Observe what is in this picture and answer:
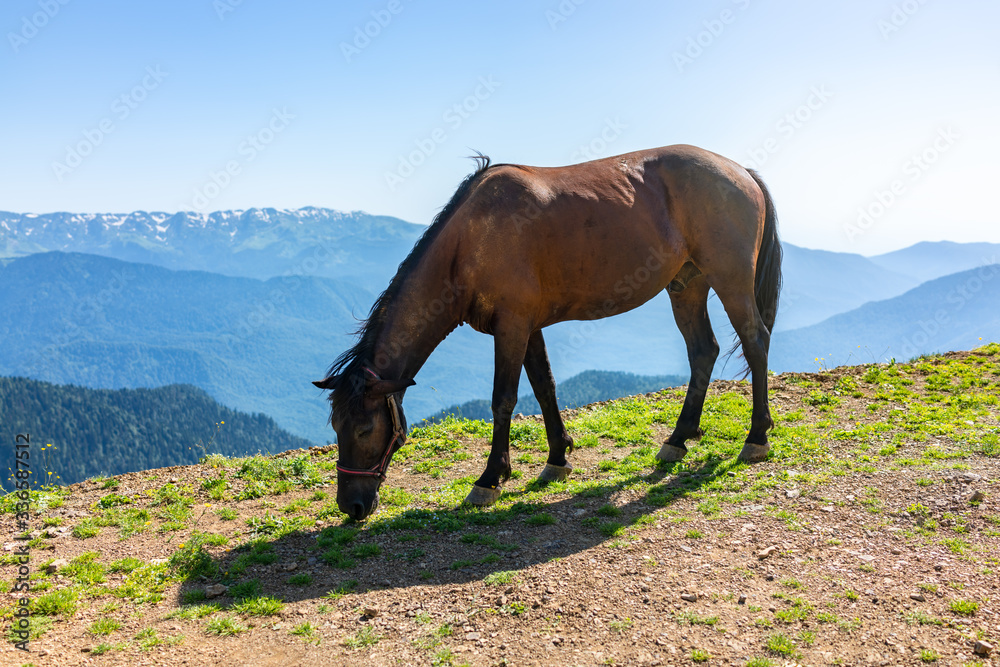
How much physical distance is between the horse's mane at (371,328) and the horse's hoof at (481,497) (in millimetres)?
1841

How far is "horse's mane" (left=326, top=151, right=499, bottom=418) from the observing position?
6359mm

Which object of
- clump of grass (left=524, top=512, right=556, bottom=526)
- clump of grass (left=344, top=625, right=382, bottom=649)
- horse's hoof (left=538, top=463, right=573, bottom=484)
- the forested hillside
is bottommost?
the forested hillside

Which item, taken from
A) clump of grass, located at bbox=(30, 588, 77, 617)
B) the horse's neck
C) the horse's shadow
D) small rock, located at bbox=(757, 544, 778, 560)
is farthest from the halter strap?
small rock, located at bbox=(757, 544, 778, 560)

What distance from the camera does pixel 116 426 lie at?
13812 centimetres

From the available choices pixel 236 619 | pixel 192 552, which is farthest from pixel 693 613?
pixel 192 552

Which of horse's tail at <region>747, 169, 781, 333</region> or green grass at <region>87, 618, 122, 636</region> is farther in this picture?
horse's tail at <region>747, 169, 781, 333</region>

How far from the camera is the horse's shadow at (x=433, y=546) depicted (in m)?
5.49

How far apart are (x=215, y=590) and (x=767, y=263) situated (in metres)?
7.87

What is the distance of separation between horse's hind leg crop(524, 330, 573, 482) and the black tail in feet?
9.08

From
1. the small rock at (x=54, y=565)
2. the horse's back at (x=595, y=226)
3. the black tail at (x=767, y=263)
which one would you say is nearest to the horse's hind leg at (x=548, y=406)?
the horse's back at (x=595, y=226)

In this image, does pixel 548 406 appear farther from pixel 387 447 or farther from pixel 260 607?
pixel 260 607

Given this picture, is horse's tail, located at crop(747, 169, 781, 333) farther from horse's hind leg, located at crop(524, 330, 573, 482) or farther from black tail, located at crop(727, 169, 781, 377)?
horse's hind leg, located at crop(524, 330, 573, 482)

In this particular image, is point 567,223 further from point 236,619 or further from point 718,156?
point 236,619

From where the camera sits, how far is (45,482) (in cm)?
862
